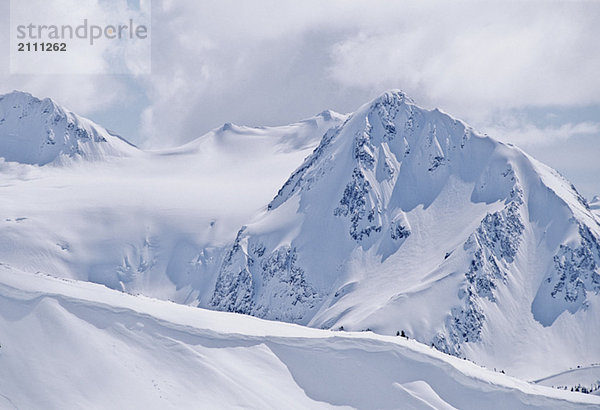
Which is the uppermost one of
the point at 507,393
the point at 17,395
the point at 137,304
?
the point at 137,304

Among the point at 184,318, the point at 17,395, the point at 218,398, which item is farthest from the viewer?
the point at 184,318

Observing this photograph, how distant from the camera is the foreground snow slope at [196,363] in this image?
71062 millimetres

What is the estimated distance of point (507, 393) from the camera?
9175 cm

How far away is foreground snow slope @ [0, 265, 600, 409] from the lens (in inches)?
2798

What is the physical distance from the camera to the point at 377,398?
83875 mm

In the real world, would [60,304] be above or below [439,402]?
above

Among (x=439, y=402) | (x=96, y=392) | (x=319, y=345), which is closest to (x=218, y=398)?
(x=96, y=392)

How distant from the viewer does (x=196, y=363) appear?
262ft

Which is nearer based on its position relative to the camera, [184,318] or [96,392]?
[96,392]

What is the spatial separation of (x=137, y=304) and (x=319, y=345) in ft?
66.8

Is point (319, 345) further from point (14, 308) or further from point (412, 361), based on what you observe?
point (14, 308)

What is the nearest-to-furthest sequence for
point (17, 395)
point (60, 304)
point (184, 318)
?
point (17, 395) → point (60, 304) → point (184, 318)

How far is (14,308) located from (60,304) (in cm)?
473

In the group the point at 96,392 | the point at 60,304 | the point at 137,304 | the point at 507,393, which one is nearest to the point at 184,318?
the point at 137,304
